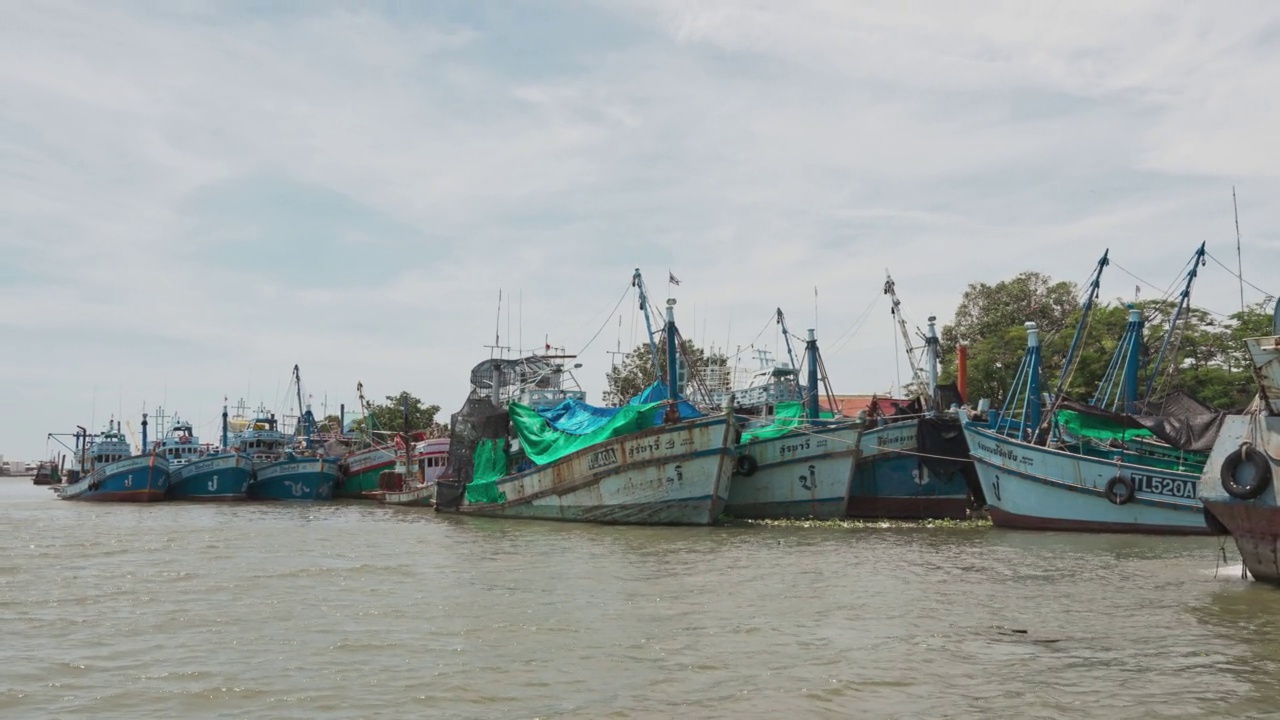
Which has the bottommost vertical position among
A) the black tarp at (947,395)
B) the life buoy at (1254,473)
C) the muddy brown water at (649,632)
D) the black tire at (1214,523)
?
the muddy brown water at (649,632)

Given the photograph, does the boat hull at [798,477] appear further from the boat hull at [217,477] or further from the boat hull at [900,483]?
the boat hull at [217,477]

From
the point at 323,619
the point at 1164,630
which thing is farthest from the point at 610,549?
the point at 1164,630

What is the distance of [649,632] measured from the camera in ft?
42.8

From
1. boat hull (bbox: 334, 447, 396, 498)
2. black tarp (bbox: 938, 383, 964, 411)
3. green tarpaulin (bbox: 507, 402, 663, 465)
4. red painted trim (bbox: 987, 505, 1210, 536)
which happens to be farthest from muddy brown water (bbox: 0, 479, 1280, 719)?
boat hull (bbox: 334, 447, 396, 498)

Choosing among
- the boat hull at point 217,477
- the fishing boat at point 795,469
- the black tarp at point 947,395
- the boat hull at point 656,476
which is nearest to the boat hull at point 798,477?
the fishing boat at point 795,469

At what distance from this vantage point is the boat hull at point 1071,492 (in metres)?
24.1

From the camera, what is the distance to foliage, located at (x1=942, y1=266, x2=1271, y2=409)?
37.7 m

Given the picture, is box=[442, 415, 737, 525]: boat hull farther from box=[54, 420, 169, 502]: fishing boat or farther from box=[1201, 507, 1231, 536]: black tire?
box=[54, 420, 169, 502]: fishing boat

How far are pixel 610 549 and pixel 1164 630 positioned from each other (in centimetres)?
1225

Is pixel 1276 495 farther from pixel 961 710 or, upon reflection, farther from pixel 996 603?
pixel 961 710

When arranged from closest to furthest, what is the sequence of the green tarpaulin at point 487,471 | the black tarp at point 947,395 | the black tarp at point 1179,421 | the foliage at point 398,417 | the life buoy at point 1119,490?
the black tarp at point 1179,421 → the life buoy at point 1119,490 → the black tarp at point 947,395 → the green tarpaulin at point 487,471 → the foliage at point 398,417

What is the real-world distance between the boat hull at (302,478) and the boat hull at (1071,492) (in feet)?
115

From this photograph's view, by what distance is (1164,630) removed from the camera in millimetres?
12531

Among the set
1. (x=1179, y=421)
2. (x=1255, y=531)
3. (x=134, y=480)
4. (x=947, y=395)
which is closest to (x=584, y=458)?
(x=947, y=395)
